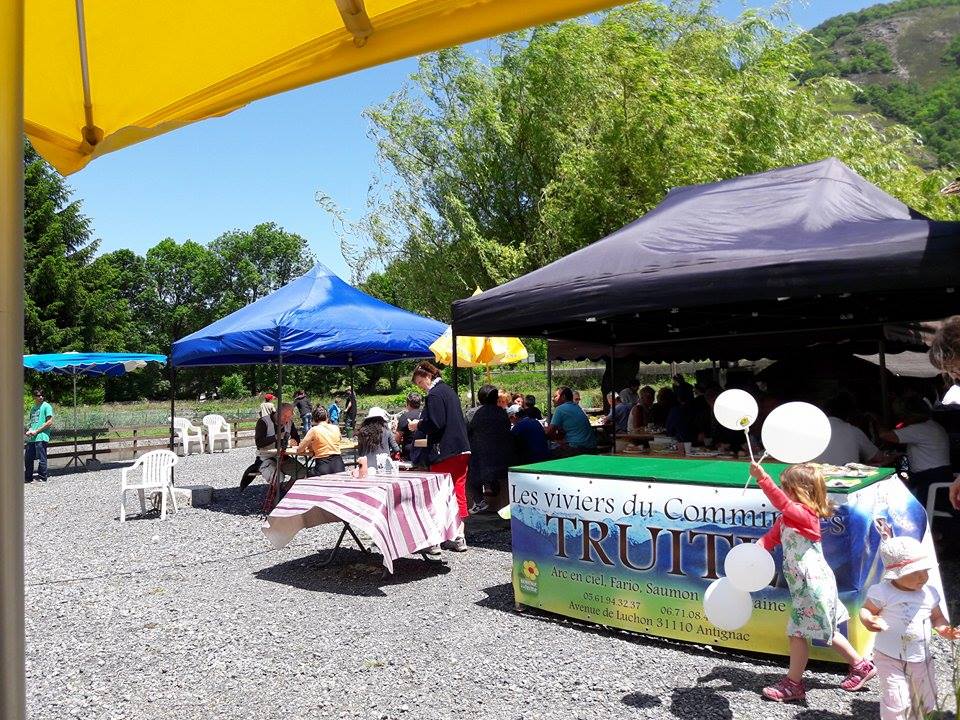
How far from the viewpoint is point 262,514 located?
10.3m

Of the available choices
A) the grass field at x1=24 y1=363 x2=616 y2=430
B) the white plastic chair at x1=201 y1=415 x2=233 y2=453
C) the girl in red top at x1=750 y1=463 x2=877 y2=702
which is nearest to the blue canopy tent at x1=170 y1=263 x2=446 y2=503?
the girl in red top at x1=750 y1=463 x2=877 y2=702

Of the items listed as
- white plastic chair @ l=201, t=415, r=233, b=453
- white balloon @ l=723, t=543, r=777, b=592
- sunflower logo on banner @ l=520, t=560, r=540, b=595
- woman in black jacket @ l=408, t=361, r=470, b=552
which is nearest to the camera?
white balloon @ l=723, t=543, r=777, b=592

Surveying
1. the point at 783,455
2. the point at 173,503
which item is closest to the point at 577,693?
the point at 783,455

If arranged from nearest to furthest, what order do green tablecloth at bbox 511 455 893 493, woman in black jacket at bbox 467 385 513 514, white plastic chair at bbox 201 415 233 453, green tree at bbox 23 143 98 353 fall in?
green tablecloth at bbox 511 455 893 493
woman in black jacket at bbox 467 385 513 514
white plastic chair at bbox 201 415 233 453
green tree at bbox 23 143 98 353

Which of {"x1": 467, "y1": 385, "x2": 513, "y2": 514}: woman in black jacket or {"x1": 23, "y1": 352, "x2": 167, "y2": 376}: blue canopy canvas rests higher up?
{"x1": 23, "y1": 352, "x2": 167, "y2": 376}: blue canopy canvas

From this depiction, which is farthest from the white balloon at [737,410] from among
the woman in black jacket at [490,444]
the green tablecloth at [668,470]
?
the woman in black jacket at [490,444]

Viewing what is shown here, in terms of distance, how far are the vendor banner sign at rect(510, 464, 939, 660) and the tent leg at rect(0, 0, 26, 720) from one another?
409cm

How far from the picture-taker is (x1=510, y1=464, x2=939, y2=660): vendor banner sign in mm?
4172

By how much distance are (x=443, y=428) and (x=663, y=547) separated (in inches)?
124

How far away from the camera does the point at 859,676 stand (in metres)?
3.93

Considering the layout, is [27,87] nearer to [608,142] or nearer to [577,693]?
[577,693]

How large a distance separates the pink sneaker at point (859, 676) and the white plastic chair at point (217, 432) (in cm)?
1966

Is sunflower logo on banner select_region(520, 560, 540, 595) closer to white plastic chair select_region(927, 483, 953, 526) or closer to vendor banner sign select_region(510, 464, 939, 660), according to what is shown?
vendor banner sign select_region(510, 464, 939, 660)

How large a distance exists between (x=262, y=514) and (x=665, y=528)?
7.04m
